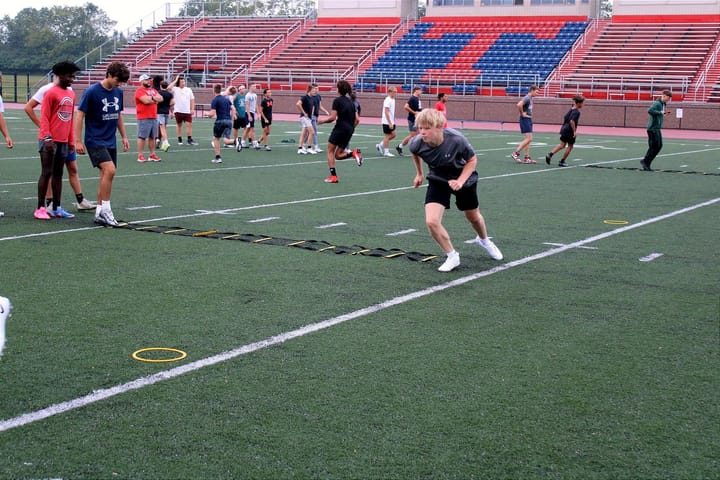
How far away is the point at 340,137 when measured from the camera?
17406 millimetres

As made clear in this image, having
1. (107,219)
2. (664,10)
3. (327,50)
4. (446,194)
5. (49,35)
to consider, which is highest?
(49,35)

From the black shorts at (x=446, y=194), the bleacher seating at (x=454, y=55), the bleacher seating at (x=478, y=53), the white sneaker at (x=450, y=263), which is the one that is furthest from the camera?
the bleacher seating at (x=478, y=53)

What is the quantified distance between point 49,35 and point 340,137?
3103 inches

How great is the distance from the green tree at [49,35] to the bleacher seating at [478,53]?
28.8 m

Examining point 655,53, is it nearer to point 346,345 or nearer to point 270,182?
point 270,182

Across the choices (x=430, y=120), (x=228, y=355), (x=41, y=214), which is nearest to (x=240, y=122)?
(x=41, y=214)

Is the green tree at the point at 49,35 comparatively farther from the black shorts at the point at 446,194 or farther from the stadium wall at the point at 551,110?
the black shorts at the point at 446,194

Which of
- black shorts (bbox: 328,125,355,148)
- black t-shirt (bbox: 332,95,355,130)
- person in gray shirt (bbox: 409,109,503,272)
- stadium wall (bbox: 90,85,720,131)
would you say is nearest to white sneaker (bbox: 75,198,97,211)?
person in gray shirt (bbox: 409,109,503,272)

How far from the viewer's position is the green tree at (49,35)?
7881 cm

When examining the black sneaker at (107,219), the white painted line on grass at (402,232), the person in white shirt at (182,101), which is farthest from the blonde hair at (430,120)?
the person in white shirt at (182,101)

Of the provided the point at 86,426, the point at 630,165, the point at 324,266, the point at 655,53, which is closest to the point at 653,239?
the point at 324,266

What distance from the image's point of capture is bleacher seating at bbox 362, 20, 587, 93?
4603 cm

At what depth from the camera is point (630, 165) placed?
21562mm

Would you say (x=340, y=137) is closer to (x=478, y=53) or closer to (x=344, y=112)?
(x=344, y=112)
